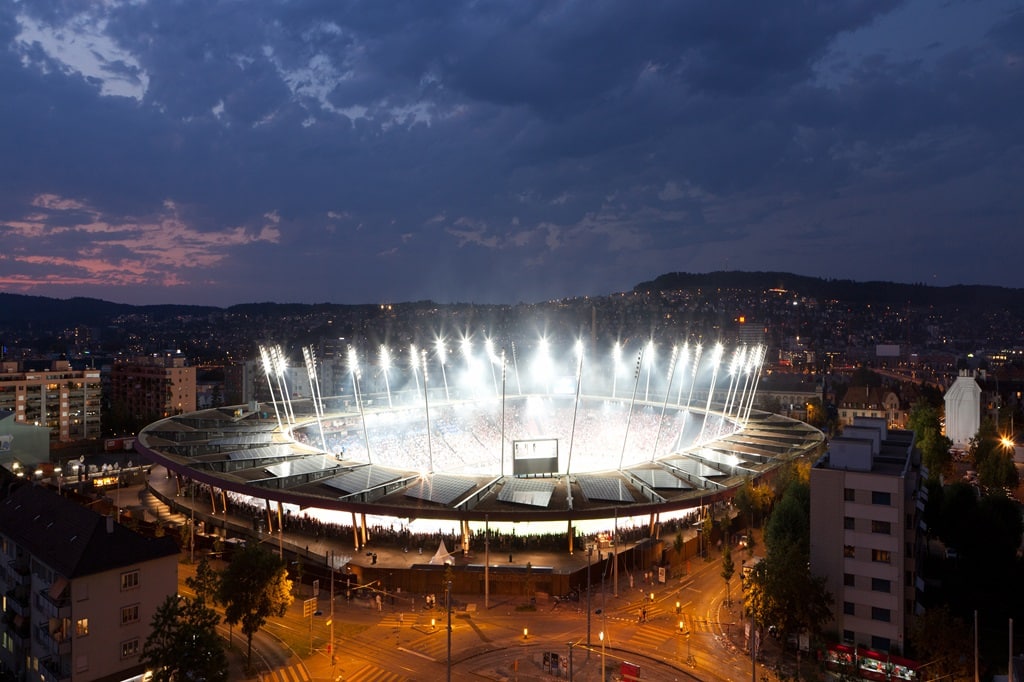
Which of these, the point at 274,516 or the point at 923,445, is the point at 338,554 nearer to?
the point at 274,516

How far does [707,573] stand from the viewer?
3422cm

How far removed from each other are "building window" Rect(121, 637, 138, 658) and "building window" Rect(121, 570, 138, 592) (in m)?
1.78

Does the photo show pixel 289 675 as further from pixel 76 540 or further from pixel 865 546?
pixel 865 546

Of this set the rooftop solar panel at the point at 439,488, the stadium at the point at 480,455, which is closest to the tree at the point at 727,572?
the stadium at the point at 480,455

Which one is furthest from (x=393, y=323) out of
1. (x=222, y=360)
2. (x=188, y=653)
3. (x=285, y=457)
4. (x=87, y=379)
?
(x=188, y=653)

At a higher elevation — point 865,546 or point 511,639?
point 865,546

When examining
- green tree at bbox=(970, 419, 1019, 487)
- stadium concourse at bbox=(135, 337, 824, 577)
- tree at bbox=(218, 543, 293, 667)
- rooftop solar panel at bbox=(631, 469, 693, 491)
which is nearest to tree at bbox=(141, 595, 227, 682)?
tree at bbox=(218, 543, 293, 667)

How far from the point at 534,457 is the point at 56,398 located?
6517cm

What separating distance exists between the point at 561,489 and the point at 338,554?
40.6 ft

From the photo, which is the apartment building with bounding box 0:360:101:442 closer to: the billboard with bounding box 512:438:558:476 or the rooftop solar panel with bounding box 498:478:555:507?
the billboard with bounding box 512:438:558:476

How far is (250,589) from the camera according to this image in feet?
77.9

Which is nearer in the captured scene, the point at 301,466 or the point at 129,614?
the point at 129,614

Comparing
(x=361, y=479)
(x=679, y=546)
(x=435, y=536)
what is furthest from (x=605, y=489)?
(x=361, y=479)

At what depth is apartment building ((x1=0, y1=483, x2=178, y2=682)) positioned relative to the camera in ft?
70.6
